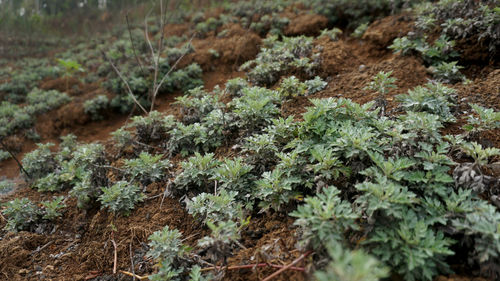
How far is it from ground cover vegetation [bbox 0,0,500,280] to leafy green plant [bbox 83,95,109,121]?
6.05 feet

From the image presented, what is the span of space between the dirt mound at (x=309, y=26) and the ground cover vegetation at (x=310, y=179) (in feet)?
4.64

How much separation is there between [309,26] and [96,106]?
5.48 m

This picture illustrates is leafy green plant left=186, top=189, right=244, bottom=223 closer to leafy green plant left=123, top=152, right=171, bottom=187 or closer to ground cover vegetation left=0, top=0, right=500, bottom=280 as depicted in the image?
ground cover vegetation left=0, top=0, right=500, bottom=280

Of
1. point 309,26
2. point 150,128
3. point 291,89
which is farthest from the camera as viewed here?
point 309,26

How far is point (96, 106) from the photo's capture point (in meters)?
6.88

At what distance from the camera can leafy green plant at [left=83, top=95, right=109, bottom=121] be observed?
6.83 meters

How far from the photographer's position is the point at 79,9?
59.0ft

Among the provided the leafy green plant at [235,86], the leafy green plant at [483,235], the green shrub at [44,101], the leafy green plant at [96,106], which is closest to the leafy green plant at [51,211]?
the leafy green plant at [235,86]

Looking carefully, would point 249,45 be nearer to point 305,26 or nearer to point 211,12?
point 305,26

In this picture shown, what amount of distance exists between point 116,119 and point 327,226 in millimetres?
6457

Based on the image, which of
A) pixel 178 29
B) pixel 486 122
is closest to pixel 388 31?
pixel 486 122

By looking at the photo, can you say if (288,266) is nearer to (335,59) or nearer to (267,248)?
(267,248)

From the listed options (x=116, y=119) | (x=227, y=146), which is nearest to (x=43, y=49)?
(x=116, y=119)

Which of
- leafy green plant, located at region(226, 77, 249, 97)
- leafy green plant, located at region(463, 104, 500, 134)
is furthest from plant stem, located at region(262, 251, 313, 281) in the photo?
leafy green plant, located at region(226, 77, 249, 97)
